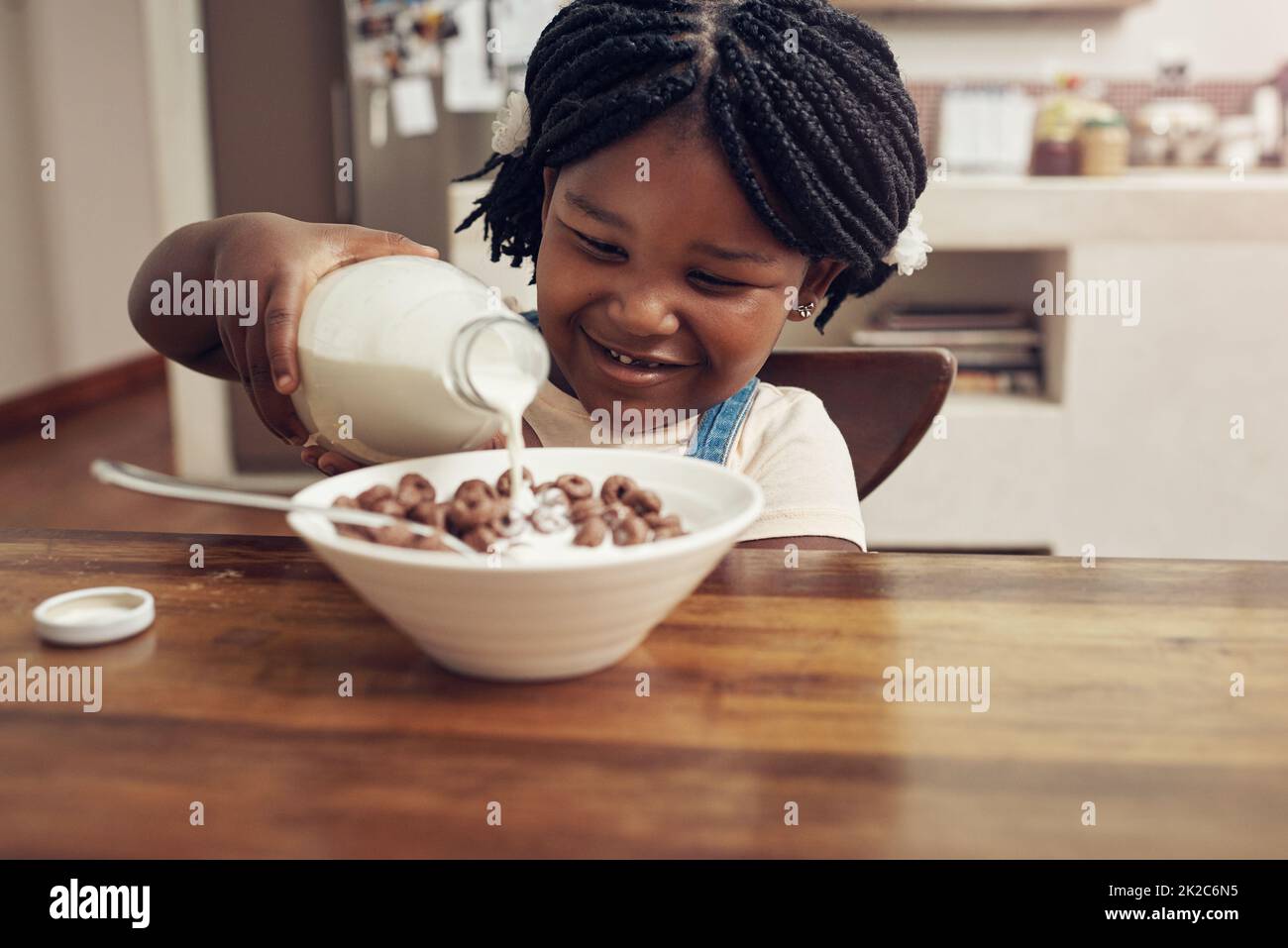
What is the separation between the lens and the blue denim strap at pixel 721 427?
1.15 meters

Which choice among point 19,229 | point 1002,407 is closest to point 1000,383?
point 1002,407

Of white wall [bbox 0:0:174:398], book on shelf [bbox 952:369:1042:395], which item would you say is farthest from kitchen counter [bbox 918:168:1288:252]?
white wall [bbox 0:0:174:398]

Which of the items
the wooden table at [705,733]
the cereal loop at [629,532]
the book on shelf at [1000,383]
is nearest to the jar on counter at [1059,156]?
the book on shelf at [1000,383]

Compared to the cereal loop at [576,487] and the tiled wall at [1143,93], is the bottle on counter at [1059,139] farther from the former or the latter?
the cereal loop at [576,487]

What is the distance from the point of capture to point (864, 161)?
3.34ft

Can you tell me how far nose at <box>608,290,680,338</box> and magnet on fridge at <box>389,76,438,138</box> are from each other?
2497mm

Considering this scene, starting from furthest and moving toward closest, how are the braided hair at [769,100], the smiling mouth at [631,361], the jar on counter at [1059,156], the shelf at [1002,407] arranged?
the jar on counter at [1059,156] < the shelf at [1002,407] < the smiling mouth at [631,361] < the braided hair at [769,100]

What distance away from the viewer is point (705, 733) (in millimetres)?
562

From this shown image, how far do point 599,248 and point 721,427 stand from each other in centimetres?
24

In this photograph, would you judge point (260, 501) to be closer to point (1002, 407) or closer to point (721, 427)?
point (721, 427)

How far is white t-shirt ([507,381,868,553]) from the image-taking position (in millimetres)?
1021

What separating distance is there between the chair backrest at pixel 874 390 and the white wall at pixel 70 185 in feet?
10.2

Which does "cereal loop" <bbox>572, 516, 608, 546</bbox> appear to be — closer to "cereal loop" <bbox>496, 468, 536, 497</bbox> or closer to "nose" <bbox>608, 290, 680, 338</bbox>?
"cereal loop" <bbox>496, 468, 536, 497</bbox>

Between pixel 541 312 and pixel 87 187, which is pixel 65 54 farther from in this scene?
pixel 541 312
